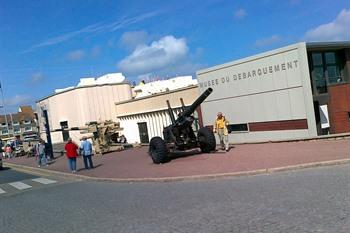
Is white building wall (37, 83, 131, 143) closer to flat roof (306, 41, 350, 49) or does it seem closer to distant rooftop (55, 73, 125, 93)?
distant rooftop (55, 73, 125, 93)

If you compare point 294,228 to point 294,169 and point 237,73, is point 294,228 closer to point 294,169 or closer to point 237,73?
point 294,169

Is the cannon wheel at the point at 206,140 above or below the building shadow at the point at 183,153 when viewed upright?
above

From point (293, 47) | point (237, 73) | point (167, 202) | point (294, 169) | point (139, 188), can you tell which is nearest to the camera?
point (167, 202)

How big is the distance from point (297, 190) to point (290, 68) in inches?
478

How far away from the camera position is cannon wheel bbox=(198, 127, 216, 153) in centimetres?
2117

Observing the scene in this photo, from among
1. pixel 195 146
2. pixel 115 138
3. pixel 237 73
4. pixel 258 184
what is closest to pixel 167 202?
pixel 258 184

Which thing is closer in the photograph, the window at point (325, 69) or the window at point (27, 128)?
the window at point (325, 69)

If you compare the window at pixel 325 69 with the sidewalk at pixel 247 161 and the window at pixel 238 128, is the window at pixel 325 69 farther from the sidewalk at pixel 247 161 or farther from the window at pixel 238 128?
the window at pixel 238 128

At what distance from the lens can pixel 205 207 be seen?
31.9 ft

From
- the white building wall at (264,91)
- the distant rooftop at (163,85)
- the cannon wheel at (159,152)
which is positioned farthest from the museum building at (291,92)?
the distant rooftop at (163,85)

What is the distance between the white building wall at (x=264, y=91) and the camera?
21.1 m

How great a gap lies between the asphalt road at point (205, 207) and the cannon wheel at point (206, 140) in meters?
6.39

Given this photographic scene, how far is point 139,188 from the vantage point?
14672 millimetres

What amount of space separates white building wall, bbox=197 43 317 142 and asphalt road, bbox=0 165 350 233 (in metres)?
8.62
